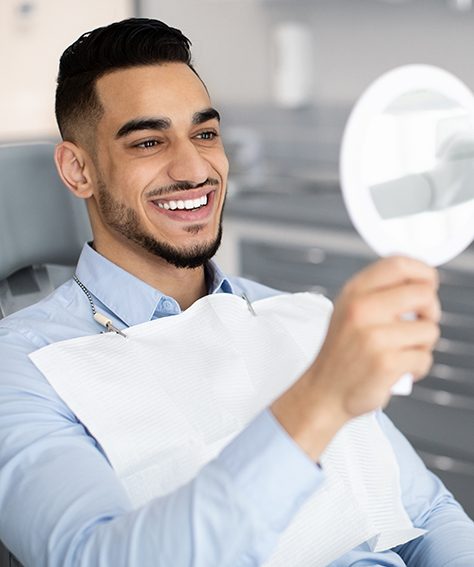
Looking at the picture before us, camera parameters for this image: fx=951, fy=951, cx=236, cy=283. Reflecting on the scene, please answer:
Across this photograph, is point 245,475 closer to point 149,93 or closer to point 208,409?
point 208,409

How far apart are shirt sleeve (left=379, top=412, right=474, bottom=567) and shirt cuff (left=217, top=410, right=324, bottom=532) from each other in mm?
572

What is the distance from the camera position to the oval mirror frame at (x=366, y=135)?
0.90 m

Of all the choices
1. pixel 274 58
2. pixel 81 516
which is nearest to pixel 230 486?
pixel 81 516

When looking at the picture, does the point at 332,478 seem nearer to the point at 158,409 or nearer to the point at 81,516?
the point at 158,409

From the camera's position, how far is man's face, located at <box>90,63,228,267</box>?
59.1 inches

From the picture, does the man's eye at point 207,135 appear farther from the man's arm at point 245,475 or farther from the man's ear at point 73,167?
the man's arm at point 245,475

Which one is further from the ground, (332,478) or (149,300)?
(149,300)

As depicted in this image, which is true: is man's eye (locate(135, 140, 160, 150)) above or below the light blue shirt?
above

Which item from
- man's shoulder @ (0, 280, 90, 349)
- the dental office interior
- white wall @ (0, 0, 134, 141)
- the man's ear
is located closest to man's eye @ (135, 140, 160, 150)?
the man's ear

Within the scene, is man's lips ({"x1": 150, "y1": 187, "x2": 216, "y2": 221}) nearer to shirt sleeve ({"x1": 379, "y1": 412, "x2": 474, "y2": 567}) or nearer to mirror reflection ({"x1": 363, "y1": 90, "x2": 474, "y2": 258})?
shirt sleeve ({"x1": 379, "y1": 412, "x2": 474, "y2": 567})

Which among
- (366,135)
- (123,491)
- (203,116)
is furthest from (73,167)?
(366,135)

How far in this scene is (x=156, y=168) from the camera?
1.50 meters

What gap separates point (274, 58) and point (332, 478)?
2.18m

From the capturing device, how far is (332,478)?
1333mm
